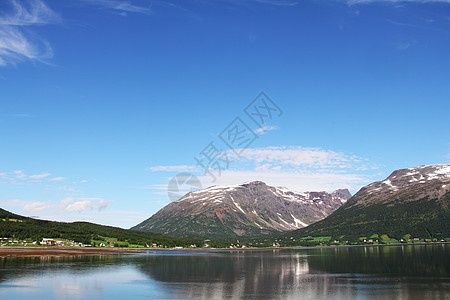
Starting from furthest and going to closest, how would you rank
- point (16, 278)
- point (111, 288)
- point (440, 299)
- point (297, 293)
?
point (16, 278)
point (111, 288)
point (297, 293)
point (440, 299)

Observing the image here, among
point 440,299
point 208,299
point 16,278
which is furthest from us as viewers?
point 16,278

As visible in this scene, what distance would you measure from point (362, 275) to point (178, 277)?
5013 cm

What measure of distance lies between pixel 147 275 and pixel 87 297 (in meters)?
36.4

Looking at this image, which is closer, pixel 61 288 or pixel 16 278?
pixel 61 288

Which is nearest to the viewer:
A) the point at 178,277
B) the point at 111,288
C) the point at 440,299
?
the point at 440,299

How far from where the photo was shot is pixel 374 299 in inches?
2478

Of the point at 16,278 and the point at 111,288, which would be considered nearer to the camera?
the point at 111,288

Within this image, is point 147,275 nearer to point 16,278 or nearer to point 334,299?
point 16,278

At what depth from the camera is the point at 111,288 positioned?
255 feet

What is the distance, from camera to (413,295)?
6531 centimetres

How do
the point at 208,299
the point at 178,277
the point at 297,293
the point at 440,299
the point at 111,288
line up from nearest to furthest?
the point at 440,299, the point at 208,299, the point at 297,293, the point at 111,288, the point at 178,277

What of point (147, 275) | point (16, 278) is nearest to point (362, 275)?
point (147, 275)

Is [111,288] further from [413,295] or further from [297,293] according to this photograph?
[413,295]

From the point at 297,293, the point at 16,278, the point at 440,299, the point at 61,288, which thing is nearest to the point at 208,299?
the point at 297,293
